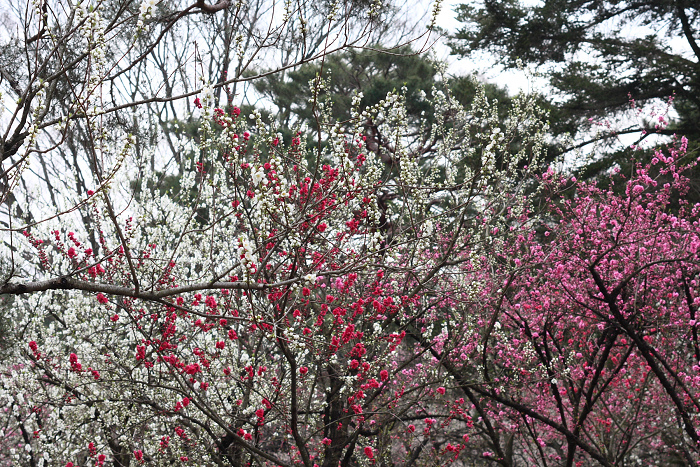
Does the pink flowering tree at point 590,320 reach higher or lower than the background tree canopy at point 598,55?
lower

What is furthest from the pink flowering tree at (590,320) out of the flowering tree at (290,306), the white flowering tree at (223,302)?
the white flowering tree at (223,302)

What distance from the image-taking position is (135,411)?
479 cm

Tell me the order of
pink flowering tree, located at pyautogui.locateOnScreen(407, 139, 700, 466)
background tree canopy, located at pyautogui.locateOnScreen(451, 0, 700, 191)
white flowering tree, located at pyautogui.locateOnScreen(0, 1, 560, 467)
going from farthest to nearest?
background tree canopy, located at pyautogui.locateOnScreen(451, 0, 700, 191), pink flowering tree, located at pyautogui.locateOnScreen(407, 139, 700, 466), white flowering tree, located at pyautogui.locateOnScreen(0, 1, 560, 467)

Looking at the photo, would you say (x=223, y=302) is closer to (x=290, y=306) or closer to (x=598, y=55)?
(x=290, y=306)

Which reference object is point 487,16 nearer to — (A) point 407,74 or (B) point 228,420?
(A) point 407,74

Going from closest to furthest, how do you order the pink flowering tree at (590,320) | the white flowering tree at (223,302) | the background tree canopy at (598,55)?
the white flowering tree at (223,302) < the pink flowering tree at (590,320) < the background tree canopy at (598,55)

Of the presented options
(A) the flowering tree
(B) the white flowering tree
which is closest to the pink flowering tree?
(A) the flowering tree

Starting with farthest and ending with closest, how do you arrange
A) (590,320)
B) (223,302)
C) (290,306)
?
(590,320) < (223,302) < (290,306)

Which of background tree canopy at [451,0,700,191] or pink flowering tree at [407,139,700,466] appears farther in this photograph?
background tree canopy at [451,0,700,191]

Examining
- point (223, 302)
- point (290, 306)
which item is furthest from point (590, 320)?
point (290, 306)

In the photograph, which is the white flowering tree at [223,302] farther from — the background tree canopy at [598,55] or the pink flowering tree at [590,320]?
the background tree canopy at [598,55]

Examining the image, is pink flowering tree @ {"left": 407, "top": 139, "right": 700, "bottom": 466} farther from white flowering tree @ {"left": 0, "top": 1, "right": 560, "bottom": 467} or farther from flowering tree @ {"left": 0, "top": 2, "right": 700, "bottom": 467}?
white flowering tree @ {"left": 0, "top": 1, "right": 560, "bottom": 467}

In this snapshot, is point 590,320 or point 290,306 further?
point 590,320

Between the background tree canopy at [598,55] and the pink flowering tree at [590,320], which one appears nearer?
the pink flowering tree at [590,320]
